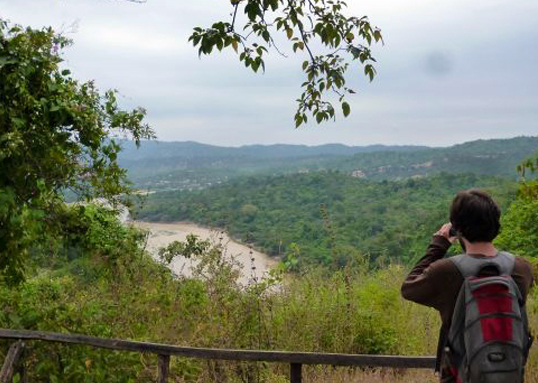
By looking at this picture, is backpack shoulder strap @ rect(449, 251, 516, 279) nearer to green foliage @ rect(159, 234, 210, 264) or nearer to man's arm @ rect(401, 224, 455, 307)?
man's arm @ rect(401, 224, 455, 307)

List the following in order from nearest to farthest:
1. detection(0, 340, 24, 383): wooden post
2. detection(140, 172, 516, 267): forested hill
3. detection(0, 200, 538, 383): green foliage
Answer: detection(0, 340, 24, 383): wooden post → detection(0, 200, 538, 383): green foliage → detection(140, 172, 516, 267): forested hill

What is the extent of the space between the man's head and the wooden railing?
1215 millimetres

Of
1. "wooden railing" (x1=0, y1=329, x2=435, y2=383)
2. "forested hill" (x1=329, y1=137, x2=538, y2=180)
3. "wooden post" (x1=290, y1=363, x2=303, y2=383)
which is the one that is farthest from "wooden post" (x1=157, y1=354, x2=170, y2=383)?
"forested hill" (x1=329, y1=137, x2=538, y2=180)

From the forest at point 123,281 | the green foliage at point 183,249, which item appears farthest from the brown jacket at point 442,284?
Result: the green foliage at point 183,249

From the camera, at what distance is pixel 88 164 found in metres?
4.48

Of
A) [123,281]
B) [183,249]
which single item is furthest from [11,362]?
[183,249]

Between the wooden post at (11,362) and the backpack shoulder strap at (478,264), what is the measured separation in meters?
2.95

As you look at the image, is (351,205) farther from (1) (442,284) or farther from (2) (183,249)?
(1) (442,284)

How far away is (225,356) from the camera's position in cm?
326

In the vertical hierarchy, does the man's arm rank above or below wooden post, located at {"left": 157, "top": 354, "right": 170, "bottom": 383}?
above

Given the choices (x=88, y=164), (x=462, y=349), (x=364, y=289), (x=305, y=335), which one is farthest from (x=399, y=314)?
(x=462, y=349)

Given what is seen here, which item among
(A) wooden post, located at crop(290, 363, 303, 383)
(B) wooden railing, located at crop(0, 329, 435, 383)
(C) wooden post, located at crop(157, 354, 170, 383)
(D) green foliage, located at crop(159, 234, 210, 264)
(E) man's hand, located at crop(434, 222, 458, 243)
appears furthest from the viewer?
(D) green foliage, located at crop(159, 234, 210, 264)

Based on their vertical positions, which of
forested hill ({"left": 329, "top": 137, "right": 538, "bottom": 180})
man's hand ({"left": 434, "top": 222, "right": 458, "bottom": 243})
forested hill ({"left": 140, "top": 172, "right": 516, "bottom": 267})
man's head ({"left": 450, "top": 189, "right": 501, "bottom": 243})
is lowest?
forested hill ({"left": 140, "top": 172, "right": 516, "bottom": 267})

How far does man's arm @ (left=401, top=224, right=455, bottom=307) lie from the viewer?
2074 mm
